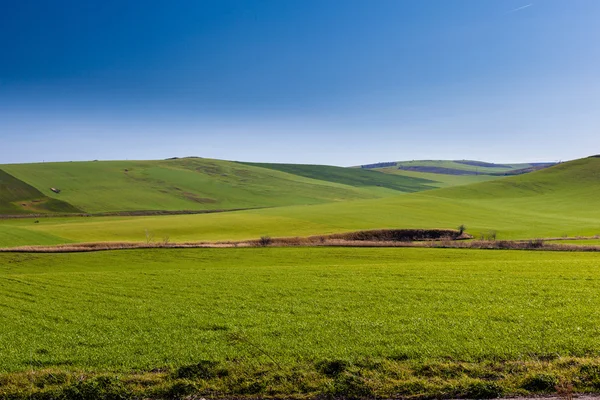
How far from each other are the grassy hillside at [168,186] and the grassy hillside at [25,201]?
1.91m

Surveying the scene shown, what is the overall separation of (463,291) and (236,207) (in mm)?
91267

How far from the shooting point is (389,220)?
216 feet

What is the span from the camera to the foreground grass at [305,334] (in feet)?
31.9

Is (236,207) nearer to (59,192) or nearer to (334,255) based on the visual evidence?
(59,192)

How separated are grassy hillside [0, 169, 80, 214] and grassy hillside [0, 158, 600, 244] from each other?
40.8 feet

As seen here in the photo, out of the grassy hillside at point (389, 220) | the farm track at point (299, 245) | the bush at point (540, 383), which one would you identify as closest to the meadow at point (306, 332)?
the bush at point (540, 383)

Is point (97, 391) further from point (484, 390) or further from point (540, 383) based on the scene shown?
point (540, 383)

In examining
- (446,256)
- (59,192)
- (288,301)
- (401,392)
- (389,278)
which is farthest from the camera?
(59,192)

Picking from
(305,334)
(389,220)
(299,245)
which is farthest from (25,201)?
(305,334)

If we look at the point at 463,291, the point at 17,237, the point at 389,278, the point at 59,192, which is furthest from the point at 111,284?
the point at 59,192

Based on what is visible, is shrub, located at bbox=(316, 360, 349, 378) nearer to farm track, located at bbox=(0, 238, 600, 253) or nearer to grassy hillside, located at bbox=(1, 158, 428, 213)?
farm track, located at bbox=(0, 238, 600, 253)

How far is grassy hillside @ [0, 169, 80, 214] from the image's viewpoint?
87.4m

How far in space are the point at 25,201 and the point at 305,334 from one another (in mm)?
99713

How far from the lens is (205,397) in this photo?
9.45 meters
